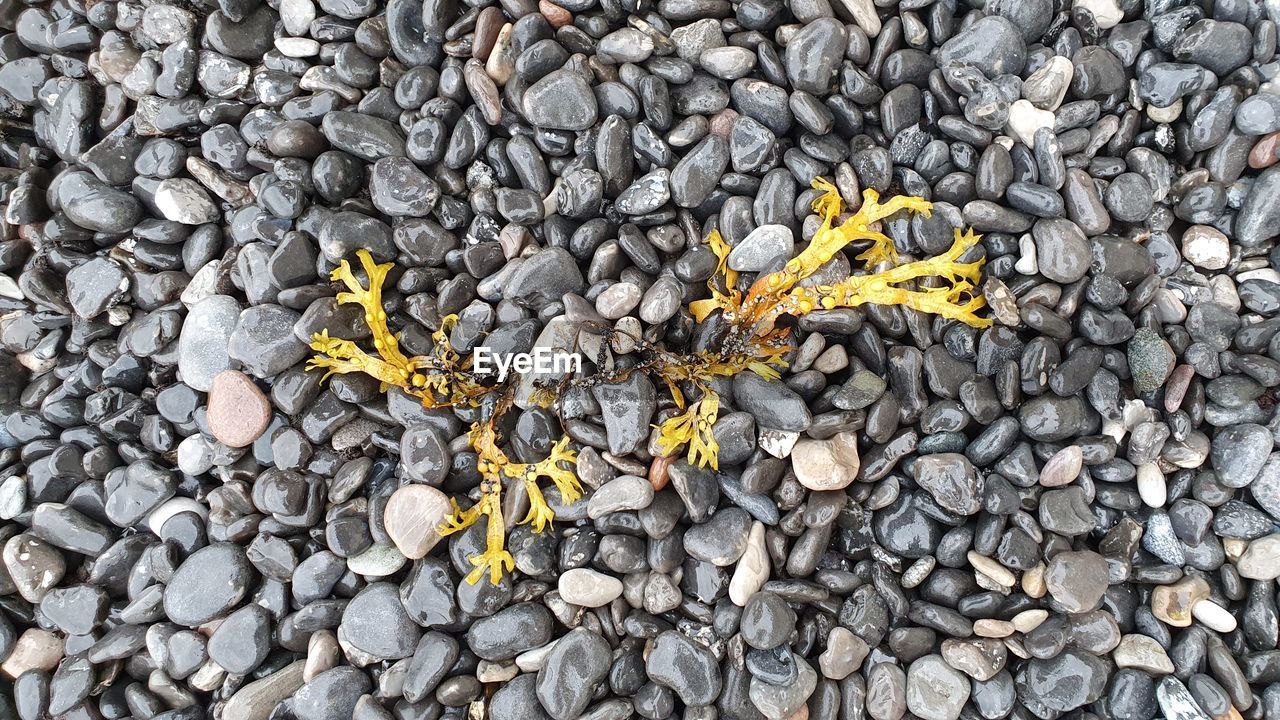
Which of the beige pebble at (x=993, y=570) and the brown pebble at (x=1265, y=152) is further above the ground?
the brown pebble at (x=1265, y=152)

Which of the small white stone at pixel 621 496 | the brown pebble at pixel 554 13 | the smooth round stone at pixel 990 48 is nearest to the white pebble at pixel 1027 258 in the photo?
the smooth round stone at pixel 990 48

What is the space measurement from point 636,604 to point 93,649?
6.29ft

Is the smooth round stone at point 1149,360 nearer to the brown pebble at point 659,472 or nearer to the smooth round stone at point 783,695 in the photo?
the smooth round stone at point 783,695

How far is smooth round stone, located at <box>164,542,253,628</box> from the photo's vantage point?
8.53 feet

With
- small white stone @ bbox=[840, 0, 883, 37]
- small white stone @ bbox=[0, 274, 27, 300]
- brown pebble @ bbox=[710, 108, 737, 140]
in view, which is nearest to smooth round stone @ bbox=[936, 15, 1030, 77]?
small white stone @ bbox=[840, 0, 883, 37]

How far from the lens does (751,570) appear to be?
2.48 meters

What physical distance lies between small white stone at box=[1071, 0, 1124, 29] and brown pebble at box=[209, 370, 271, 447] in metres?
3.41

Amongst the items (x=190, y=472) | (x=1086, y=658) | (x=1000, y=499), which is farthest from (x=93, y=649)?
(x=1086, y=658)

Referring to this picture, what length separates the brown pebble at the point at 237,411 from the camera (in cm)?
275

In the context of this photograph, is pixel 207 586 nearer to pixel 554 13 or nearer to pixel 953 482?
pixel 554 13

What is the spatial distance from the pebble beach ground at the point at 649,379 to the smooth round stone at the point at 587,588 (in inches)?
0.7

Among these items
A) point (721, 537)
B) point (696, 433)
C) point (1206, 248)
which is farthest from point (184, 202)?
point (1206, 248)

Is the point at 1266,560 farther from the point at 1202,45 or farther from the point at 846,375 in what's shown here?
the point at 1202,45

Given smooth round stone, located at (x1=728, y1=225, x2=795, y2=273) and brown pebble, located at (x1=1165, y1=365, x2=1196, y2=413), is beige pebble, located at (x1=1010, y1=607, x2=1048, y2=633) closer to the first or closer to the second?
brown pebble, located at (x1=1165, y1=365, x2=1196, y2=413)
